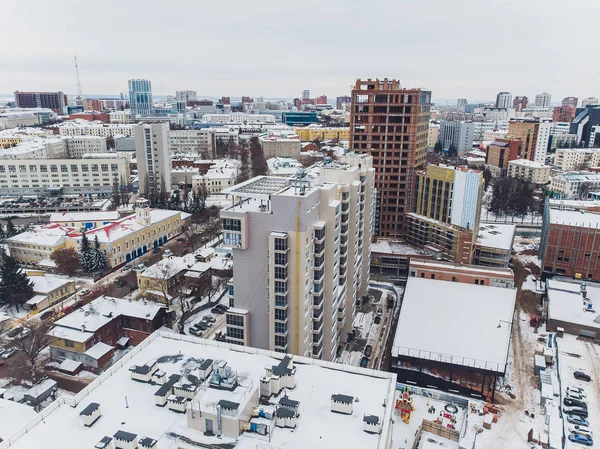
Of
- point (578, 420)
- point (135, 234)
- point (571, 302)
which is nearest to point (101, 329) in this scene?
point (135, 234)

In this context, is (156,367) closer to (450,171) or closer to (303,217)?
(303,217)

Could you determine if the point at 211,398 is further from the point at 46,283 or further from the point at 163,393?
the point at 46,283

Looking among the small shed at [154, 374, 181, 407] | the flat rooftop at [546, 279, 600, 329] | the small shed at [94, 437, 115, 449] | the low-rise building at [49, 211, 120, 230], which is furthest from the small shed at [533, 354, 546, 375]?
the low-rise building at [49, 211, 120, 230]

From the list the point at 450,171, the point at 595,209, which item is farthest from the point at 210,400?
the point at 595,209

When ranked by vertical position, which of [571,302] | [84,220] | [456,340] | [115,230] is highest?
[115,230]

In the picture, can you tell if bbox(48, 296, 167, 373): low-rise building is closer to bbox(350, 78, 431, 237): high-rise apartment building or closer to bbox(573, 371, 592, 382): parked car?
bbox(350, 78, 431, 237): high-rise apartment building

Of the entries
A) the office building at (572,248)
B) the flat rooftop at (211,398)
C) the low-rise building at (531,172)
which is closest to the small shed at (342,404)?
the flat rooftop at (211,398)
